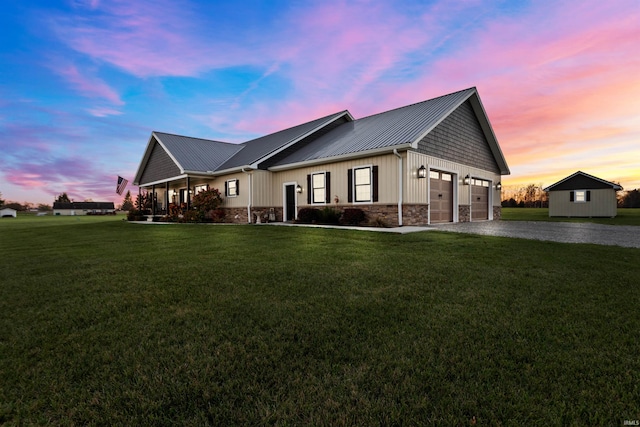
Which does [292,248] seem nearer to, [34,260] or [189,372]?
[189,372]

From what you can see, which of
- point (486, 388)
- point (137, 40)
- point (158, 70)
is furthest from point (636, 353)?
point (158, 70)

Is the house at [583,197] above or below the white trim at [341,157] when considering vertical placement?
below

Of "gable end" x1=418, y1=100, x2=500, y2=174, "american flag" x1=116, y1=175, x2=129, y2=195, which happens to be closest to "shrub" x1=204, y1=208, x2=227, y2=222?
"gable end" x1=418, y1=100, x2=500, y2=174

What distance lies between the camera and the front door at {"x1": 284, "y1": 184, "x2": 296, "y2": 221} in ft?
53.7

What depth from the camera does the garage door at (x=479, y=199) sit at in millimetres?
16711

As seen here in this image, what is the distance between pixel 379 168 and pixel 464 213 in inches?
252

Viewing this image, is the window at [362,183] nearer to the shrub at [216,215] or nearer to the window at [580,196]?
the shrub at [216,215]

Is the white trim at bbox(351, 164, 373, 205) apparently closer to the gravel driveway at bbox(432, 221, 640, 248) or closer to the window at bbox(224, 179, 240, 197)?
the gravel driveway at bbox(432, 221, 640, 248)

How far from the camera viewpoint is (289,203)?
1653 centimetres

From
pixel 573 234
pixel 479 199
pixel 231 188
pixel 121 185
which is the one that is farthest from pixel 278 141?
pixel 121 185

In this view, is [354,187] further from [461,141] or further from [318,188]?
[461,141]

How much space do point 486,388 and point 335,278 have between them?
2.59 m

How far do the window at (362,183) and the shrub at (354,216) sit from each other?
64 centimetres

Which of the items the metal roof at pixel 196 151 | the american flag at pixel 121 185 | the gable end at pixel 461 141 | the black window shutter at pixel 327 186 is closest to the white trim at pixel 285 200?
the black window shutter at pixel 327 186
